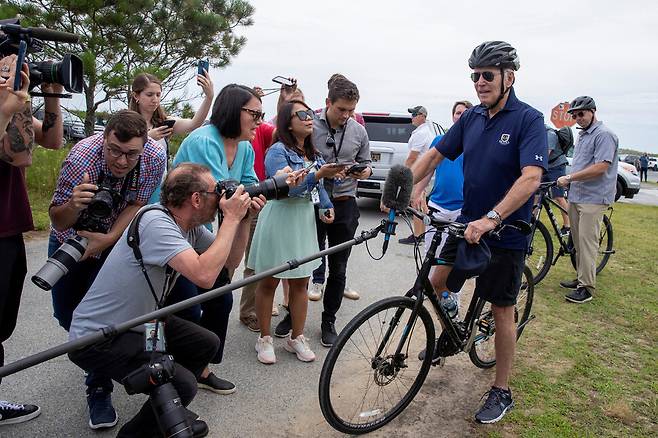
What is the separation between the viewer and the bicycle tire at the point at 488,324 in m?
3.32

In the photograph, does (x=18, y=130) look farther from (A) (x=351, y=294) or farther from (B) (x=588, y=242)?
(B) (x=588, y=242)

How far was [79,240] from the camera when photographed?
246 centimetres

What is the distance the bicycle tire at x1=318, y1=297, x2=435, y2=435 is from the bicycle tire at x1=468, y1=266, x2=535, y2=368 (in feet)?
1.28

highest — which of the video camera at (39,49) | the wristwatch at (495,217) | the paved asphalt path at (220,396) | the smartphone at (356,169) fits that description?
the video camera at (39,49)

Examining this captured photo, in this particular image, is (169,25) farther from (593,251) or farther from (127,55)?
(593,251)

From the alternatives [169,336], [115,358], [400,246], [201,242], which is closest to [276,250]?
[201,242]

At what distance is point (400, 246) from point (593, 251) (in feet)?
9.07

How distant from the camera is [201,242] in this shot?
2.70m

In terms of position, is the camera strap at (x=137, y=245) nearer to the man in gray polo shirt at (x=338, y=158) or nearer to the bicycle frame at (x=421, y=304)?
the bicycle frame at (x=421, y=304)

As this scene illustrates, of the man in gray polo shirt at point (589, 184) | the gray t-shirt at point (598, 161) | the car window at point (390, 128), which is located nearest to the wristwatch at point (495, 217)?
the man in gray polo shirt at point (589, 184)

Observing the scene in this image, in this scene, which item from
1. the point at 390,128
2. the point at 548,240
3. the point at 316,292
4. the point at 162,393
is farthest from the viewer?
the point at 390,128

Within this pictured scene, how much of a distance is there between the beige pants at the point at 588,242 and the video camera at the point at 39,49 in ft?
16.3

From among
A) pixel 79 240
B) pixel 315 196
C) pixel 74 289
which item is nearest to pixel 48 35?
pixel 79 240

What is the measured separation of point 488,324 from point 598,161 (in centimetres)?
286
